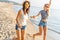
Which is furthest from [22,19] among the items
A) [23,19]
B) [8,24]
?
[8,24]

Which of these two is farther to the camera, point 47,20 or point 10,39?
point 47,20

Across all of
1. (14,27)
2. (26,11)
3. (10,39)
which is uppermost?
(26,11)

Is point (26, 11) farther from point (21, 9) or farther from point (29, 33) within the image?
point (29, 33)

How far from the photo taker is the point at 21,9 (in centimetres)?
180

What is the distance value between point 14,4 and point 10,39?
1.25ft

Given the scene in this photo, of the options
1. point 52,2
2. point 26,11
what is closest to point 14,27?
point 26,11

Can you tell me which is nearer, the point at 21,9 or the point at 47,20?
the point at 21,9

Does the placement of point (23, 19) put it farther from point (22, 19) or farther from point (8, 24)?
point (8, 24)

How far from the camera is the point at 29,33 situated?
6.01ft

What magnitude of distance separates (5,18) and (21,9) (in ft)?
0.63

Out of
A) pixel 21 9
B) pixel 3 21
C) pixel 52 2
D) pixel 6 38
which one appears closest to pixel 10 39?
pixel 6 38

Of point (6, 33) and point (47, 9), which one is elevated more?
point (47, 9)

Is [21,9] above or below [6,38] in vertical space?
above

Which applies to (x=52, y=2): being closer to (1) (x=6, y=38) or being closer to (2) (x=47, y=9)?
(2) (x=47, y=9)
